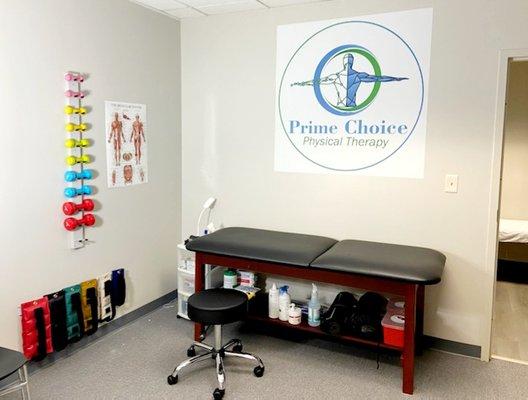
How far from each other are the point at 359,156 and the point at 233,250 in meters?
1.07

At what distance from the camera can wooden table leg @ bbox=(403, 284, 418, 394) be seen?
2.37m

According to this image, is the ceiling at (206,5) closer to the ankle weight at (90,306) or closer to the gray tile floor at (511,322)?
the ankle weight at (90,306)

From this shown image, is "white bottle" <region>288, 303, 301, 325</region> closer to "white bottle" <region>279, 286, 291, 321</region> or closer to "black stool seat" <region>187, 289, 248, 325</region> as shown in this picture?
"white bottle" <region>279, 286, 291, 321</region>

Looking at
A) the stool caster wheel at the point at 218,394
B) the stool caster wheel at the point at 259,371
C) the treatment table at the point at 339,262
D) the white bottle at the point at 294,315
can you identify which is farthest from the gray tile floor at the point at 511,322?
the stool caster wheel at the point at 218,394

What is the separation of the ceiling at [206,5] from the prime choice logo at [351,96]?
37cm

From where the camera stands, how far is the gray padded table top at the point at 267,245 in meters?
2.66

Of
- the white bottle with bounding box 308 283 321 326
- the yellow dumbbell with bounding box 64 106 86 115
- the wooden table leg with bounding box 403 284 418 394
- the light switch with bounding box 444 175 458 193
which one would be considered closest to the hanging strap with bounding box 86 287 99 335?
the yellow dumbbell with bounding box 64 106 86 115

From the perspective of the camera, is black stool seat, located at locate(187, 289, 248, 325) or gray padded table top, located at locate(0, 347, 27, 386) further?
black stool seat, located at locate(187, 289, 248, 325)

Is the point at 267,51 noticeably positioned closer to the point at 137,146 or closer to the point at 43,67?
the point at 137,146

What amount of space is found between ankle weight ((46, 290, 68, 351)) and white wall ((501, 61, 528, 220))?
14.0 ft

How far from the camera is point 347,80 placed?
302 centimetres

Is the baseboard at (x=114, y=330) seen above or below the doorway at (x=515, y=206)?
below

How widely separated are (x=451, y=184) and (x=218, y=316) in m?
1.63

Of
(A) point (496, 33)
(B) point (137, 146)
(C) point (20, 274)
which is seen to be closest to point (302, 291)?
(B) point (137, 146)
